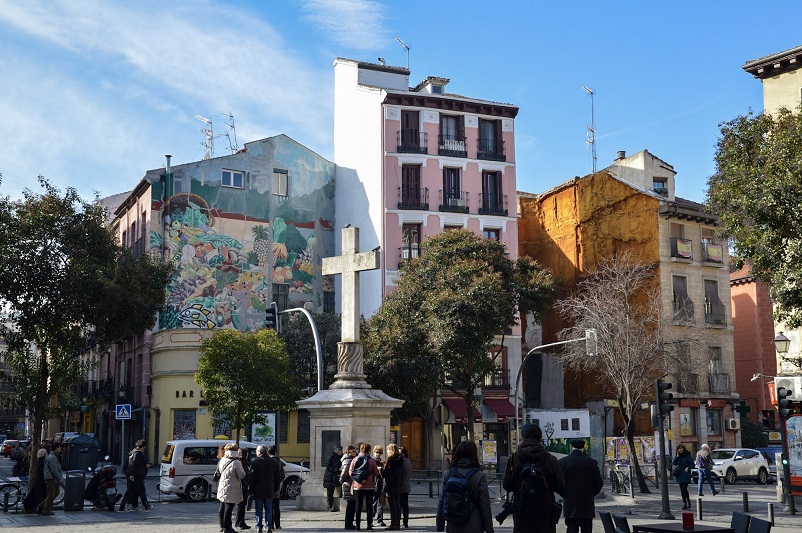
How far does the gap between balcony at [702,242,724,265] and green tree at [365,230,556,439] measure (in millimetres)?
13863

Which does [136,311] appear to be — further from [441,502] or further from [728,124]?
[441,502]

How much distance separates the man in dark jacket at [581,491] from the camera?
11773 mm

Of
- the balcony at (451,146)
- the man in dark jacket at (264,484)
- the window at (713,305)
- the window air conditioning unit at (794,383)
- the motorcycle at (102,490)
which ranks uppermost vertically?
the balcony at (451,146)

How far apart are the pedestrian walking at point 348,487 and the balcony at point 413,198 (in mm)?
31410

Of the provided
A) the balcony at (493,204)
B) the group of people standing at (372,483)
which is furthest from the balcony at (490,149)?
the group of people standing at (372,483)

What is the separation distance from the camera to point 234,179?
49.3 m

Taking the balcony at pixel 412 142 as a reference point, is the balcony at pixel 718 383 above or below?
below

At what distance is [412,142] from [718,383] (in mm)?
20144

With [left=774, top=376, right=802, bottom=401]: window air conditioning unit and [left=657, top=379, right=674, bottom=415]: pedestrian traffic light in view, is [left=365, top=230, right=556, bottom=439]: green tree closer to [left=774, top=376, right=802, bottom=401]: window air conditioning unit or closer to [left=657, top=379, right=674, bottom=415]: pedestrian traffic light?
[left=774, top=376, right=802, bottom=401]: window air conditioning unit

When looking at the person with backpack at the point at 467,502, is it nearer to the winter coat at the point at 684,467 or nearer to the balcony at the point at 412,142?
the winter coat at the point at 684,467

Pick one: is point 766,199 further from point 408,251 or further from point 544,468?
point 408,251

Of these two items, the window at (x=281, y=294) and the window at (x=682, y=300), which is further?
the window at (x=281, y=294)

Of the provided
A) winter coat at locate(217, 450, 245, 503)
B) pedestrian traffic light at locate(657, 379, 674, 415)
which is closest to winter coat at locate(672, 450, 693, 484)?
pedestrian traffic light at locate(657, 379, 674, 415)

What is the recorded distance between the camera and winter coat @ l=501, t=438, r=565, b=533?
9773mm
